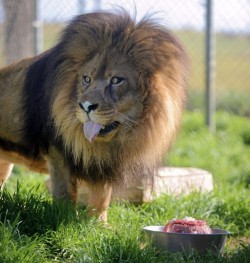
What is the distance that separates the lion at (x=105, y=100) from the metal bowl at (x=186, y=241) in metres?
0.67

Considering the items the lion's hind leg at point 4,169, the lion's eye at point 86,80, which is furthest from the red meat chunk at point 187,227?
the lion's hind leg at point 4,169

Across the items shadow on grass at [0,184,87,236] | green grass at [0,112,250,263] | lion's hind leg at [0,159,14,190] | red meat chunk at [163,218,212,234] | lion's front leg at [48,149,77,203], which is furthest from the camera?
lion's hind leg at [0,159,14,190]

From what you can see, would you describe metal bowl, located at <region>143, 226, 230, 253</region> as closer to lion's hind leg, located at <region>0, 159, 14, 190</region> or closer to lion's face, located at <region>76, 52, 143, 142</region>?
lion's face, located at <region>76, 52, 143, 142</region>

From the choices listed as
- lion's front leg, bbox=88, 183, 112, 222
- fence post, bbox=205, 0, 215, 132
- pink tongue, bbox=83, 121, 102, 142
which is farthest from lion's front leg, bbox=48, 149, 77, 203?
fence post, bbox=205, 0, 215, 132

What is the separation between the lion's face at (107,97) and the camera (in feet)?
14.9

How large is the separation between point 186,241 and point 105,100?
1.00 meters

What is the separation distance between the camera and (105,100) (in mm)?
4555

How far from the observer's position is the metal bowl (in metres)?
4.35

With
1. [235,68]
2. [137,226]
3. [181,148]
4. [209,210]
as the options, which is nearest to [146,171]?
[137,226]

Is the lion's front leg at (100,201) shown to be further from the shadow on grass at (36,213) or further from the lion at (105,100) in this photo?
the shadow on grass at (36,213)

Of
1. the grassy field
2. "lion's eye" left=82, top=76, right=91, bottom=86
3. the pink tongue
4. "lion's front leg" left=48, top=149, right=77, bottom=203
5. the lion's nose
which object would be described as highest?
"lion's eye" left=82, top=76, right=91, bottom=86

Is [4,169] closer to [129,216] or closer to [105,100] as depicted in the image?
[129,216]

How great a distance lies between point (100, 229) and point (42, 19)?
4701mm

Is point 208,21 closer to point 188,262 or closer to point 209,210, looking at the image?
point 209,210
